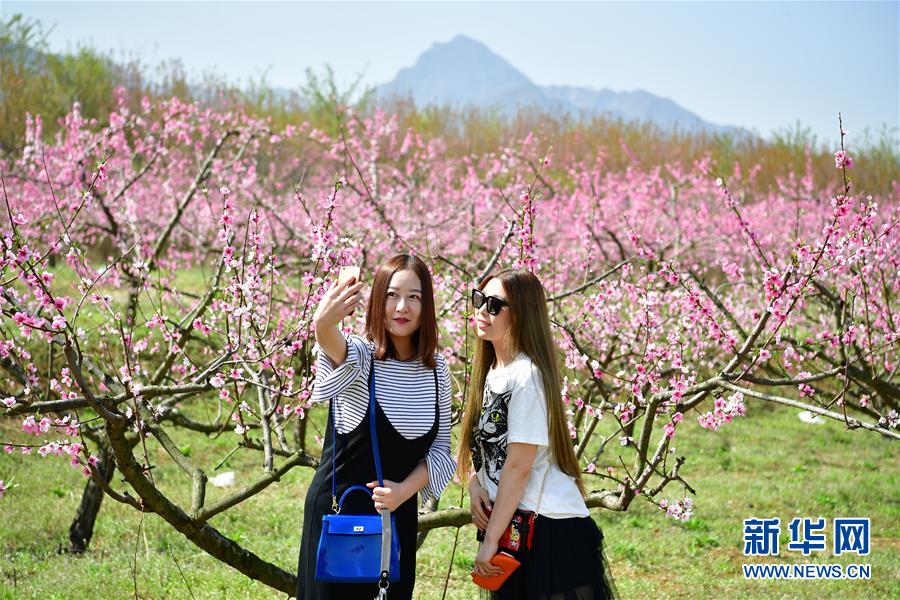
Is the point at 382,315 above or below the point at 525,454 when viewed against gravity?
above

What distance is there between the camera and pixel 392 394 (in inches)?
102

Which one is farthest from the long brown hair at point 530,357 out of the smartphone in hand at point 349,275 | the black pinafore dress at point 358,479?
the smartphone in hand at point 349,275

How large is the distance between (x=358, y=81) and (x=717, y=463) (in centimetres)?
2068

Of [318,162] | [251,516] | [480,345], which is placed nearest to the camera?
[480,345]

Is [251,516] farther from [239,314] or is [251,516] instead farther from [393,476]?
[393,476]

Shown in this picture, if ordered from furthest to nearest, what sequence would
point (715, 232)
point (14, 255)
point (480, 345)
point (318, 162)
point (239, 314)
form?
1. point (318, 162)
2. point (715, 232)
3. point (239, 314)
4. point (14, 255)
5. point (480, 345)

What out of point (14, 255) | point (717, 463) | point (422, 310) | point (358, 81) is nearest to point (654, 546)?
point (717, 463)

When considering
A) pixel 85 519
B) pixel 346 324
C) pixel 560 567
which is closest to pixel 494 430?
pixel 560 567

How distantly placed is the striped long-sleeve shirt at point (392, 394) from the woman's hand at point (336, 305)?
0.46 feet

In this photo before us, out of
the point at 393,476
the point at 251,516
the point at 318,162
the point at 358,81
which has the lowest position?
the point at 251,516

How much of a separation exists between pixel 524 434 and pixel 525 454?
62mm

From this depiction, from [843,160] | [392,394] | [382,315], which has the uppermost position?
[843,160]

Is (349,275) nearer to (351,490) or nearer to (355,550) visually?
(351,490)

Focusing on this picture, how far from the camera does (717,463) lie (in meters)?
8.59
